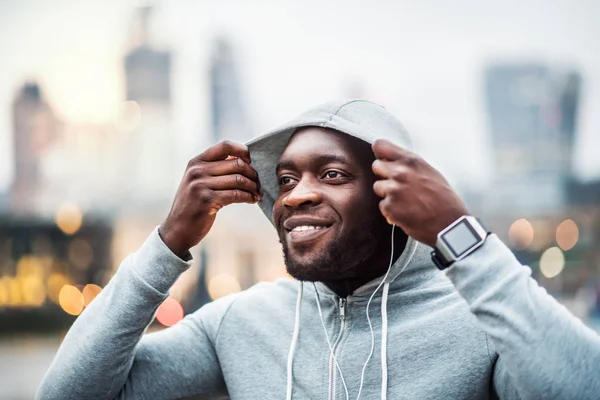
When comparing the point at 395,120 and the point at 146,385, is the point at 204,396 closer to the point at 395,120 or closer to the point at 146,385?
the point at 146,385

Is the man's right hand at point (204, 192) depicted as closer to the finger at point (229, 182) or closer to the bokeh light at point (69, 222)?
the finger at point (229, 182)

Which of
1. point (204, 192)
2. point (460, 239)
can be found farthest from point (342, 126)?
point (460, 239)

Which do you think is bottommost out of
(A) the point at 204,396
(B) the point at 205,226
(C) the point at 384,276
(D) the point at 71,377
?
(A) the point at 204,396

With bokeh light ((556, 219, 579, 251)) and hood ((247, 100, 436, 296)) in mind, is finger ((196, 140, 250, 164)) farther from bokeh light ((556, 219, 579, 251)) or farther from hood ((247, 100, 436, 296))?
bokeh light ((556, 219, 579, 251))

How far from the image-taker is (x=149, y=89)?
172250mm

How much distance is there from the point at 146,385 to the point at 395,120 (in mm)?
1402

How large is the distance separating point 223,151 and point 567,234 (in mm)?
118539

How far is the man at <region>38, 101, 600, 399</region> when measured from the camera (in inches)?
93.0

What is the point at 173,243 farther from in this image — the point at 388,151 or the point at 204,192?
the point at 388,151

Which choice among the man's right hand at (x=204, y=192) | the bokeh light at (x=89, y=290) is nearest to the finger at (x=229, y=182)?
the man's right hand at (x=204, y=192)

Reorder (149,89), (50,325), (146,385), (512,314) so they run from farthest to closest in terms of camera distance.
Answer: (149,89) → (50,325) → (146,385) → (512,314)

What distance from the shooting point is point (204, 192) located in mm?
2555

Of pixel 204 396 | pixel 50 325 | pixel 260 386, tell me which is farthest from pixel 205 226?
pixel 50 325

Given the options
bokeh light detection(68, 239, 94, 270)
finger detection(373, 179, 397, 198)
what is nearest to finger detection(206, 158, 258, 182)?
finger detection(373, 179, 397, 198)
